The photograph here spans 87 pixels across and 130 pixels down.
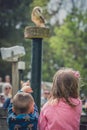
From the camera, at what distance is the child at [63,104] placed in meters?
3.90

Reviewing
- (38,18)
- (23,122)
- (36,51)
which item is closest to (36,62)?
(36,51)

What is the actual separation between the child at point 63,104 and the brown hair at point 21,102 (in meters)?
0.13

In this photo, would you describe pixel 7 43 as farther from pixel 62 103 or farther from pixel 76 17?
pixel 62 103

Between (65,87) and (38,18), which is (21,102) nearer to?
(65,87)

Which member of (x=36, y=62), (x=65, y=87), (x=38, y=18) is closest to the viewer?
(x=65, y=87)

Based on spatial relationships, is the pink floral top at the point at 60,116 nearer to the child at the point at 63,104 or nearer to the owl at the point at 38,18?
the child at the point at 63,104

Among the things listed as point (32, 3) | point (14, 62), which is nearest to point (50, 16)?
point (32, 3)

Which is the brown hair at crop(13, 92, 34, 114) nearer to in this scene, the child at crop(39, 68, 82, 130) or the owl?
the child at crop(39, 68, 82, 130)

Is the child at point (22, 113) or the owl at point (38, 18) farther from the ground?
the owl at point (38, 18)

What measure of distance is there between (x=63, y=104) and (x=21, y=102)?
0.99 ft

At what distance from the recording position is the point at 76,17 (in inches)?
1219

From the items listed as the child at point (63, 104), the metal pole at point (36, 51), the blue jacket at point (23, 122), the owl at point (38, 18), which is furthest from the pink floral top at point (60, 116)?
the owl at point (38, 18)

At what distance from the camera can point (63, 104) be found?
12.9ft

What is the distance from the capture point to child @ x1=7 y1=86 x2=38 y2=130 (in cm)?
392
